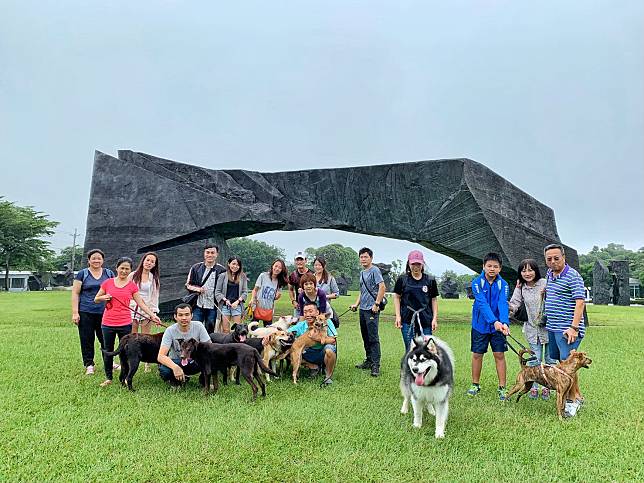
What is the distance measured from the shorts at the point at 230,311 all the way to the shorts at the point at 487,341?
3.17 meters

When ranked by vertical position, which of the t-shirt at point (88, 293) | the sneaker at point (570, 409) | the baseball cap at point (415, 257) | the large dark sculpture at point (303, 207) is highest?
the large dark sculpture at point (303, 207)

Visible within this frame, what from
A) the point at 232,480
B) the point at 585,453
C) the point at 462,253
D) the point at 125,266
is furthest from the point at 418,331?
the point at 462,253

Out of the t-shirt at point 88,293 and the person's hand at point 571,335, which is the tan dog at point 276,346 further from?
the person's hand at point 571,335

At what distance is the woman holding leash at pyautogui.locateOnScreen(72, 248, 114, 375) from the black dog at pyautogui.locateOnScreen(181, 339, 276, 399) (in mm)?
1498

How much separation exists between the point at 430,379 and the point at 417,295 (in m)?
1.46

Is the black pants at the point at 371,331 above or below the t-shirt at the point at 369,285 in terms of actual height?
below

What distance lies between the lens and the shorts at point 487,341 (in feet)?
16.0

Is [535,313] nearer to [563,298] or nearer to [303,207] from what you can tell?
[563,298]

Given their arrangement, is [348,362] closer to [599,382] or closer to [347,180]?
[599,382]

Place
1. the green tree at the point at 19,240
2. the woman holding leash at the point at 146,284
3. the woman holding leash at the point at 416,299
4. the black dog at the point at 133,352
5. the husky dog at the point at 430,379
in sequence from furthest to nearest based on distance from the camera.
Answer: the green tree at the point at 19,240 → the woman holding leash at the point at 146,284 → the woman holding leash at the point at 416,299 → the black dog at the point at 133,352 → the husky dog at the point at 430,379

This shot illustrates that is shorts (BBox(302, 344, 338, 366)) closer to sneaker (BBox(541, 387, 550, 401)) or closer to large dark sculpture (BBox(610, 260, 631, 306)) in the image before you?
sneaker (BBox(541, 387, 550, 401))

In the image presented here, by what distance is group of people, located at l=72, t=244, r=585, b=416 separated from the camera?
4.76m

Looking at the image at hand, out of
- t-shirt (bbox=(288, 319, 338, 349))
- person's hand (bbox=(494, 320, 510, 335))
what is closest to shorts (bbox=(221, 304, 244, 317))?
t-shirt (bbox=(288, 319, 338, 349))

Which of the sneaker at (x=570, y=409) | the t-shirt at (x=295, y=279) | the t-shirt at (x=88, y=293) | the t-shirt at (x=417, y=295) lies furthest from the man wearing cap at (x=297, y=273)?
the sneaker at (x=570, y=409)
